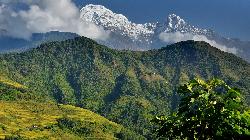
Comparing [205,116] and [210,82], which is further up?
[210,82]

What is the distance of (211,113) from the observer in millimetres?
14242

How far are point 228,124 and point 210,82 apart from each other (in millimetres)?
1631

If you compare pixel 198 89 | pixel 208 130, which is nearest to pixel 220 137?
pixel 208 130

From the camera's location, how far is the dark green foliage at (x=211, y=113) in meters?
14.2

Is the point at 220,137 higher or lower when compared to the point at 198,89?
lower

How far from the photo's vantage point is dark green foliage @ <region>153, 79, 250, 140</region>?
14242 mm

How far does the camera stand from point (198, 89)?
14.9 meters

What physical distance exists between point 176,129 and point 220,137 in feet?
6.60

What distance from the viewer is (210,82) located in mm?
15344

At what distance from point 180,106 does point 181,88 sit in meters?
0.55

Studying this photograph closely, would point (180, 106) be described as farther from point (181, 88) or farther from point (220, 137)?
point (220, 137)

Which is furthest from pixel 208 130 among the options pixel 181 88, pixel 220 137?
pixel 181 88

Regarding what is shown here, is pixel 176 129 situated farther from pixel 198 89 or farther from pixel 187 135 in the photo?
pixel 198 89

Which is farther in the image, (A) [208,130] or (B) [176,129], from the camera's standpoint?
(B) [176,129]
